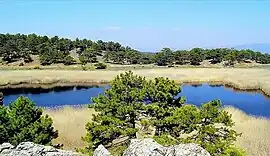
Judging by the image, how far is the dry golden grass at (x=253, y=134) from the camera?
83.9 feet

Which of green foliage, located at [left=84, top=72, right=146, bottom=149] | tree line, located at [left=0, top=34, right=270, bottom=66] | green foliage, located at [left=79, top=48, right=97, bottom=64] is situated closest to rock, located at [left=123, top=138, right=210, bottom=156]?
green foliage, located at [left=84, top=72, right=146, bottom=149]

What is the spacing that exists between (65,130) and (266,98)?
110ft

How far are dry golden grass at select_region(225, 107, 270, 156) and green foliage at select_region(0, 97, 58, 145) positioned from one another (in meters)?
12.6

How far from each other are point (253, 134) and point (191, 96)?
28.1 metres

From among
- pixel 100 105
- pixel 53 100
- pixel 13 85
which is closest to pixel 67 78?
pixel 13 85

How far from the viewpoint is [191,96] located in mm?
57906

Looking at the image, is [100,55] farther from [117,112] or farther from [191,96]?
[117,112]

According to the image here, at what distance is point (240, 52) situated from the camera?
116m

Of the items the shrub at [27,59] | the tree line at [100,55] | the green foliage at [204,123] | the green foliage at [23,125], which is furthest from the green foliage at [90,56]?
the green foliage at [204,123]

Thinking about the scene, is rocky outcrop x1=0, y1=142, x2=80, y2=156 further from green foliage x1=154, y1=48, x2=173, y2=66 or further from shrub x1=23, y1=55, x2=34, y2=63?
green foliage x1=154, y1=48, x2=173, y2=66

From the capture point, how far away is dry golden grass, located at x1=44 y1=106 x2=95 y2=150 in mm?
28344

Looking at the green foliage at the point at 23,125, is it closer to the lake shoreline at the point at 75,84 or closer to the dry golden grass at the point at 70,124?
the dry golden grass at the point at 70,124

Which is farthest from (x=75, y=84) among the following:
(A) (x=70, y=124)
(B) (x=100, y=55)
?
(B) (x=100, y=55)

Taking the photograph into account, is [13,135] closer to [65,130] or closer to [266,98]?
[65,130]
